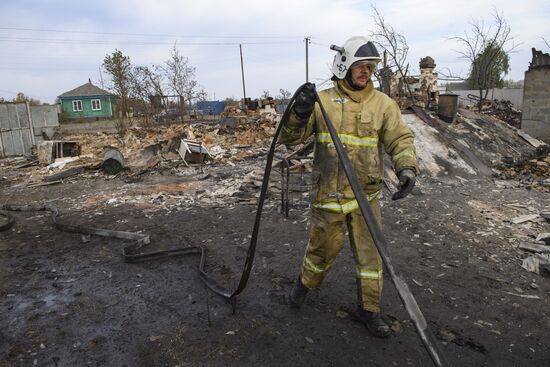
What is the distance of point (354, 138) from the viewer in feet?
9.27

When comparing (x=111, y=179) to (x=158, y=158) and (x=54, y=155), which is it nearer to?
(x=158, y=158)

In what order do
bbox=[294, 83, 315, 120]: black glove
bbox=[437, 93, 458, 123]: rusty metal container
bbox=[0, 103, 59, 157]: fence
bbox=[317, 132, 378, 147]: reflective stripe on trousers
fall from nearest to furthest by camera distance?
bbox=[294, 83, 315, 120]: black glove < bbox=[317, 132, 378, 147]: reflective stripe on trousers < bbox=[437, 93, 458, 123]: rusty metal container < bbox=[0, 103, 59, 157]: fence

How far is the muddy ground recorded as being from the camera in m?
2.78

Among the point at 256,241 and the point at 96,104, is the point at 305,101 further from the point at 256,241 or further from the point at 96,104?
the point at 96,104

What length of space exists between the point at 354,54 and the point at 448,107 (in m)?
10.00

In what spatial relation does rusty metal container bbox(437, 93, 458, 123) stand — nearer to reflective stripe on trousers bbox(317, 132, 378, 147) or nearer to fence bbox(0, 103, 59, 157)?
reflective stripe on trousers bbox(317, 132, 378, 147)

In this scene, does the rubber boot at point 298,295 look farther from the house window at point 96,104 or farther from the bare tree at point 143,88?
the house window at point 96,104

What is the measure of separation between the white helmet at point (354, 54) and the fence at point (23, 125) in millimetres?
16989

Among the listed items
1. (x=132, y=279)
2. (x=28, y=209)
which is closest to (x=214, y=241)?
(x=132, y=279)

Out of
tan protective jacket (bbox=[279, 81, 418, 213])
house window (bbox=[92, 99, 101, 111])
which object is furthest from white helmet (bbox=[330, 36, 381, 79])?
house window (bbox=[92, 99, 101, 111])

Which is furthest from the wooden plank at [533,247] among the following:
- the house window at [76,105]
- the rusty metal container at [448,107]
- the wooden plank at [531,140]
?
the house window at [76,105]

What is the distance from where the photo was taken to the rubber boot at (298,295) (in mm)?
3279

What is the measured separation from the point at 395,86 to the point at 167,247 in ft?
43.6

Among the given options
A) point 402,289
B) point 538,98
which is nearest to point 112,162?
point 402,289
